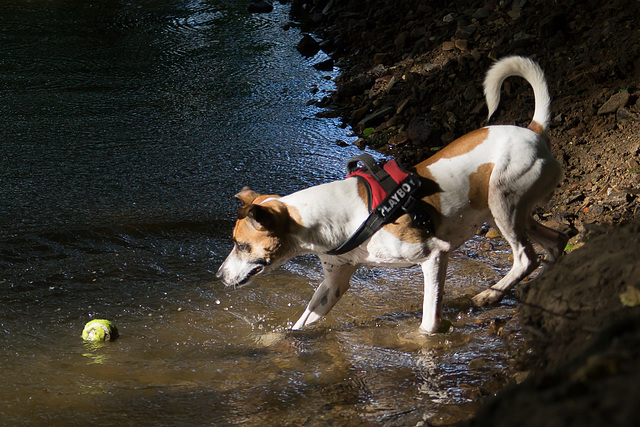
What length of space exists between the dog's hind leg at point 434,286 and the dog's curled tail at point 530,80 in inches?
47.2

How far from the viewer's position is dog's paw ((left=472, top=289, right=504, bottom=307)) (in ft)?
13.5

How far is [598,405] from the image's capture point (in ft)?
Answer: 4.27

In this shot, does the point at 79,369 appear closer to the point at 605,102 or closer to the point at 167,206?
the point at 167,206

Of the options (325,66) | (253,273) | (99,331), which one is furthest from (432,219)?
(325,66)

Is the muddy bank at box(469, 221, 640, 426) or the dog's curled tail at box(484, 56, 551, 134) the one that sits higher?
the dog's curled tail at box(484, 56, 551, 134)

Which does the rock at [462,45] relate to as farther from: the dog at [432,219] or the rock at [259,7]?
the rock at [259,7]

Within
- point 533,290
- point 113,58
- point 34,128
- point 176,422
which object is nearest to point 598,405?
point 533,290

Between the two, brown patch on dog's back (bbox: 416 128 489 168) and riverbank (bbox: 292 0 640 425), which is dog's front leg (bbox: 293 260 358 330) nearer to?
brown patch on dog's back (bbox: 416 128 489 168)

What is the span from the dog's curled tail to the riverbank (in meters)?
0.86


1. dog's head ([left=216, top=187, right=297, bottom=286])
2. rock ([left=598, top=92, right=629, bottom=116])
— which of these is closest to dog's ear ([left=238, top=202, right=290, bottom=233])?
dog's head ([left=216, top=187, right=297, bottom=286])

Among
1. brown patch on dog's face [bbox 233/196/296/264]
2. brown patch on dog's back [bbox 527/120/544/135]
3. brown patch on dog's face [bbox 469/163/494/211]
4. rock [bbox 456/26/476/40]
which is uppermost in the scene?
rock [bbox 456/26/476/40]

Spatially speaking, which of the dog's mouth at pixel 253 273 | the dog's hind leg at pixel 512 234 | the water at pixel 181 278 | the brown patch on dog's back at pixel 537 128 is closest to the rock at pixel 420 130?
the water at pixel 181 278

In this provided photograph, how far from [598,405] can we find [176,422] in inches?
92.5

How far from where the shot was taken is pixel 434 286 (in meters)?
3.84
